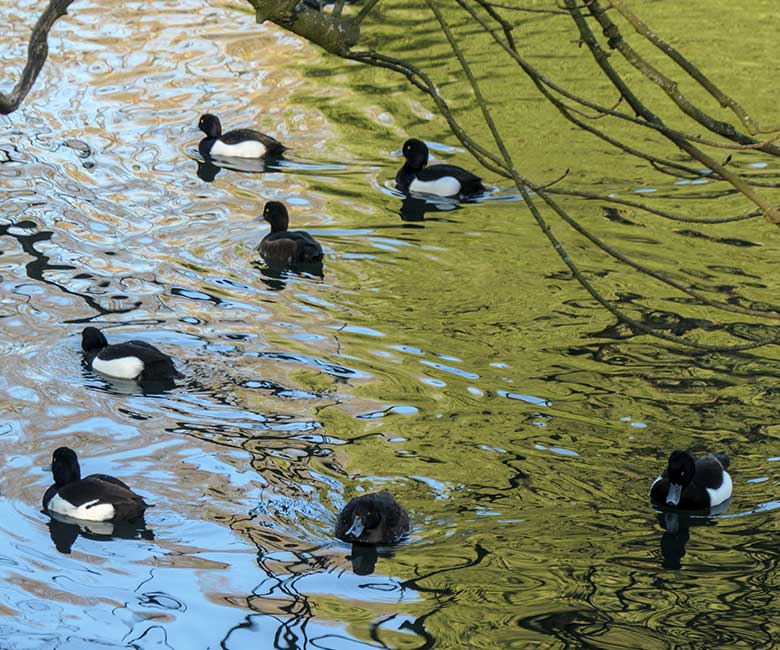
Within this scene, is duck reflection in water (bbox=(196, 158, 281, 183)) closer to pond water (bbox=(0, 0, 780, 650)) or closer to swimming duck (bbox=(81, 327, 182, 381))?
pond water (bbox=(0, 0, 780, 650))

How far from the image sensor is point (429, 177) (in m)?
15.2

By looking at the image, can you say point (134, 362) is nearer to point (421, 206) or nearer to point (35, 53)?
point (421, 206)

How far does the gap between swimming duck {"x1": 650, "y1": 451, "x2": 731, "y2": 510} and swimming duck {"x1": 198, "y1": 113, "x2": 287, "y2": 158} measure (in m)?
8.17

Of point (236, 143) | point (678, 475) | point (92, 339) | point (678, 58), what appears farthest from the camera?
point (236, 143)

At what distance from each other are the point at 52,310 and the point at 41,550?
402 cm

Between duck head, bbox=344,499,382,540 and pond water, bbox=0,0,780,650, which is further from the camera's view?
duck head, bbox=344,499,382,540

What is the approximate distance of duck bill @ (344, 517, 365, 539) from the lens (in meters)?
8.54

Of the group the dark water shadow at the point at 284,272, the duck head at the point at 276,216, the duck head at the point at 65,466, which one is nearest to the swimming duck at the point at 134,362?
the duck head at the point at 65,466

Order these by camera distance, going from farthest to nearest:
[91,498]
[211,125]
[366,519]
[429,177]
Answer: [211,125] → [429,177] → [91,498] → [366,519]

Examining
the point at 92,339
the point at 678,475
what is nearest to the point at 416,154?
the point at 92,339

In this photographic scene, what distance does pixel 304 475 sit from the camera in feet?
30.9

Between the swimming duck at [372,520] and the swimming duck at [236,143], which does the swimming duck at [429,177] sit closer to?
the swimming duck at [236,143]

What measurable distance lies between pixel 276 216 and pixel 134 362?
3606 mm

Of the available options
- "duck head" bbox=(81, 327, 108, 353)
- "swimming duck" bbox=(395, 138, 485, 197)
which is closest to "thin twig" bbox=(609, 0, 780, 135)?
"duck head" bbox=(81, 327, 108, 353)
